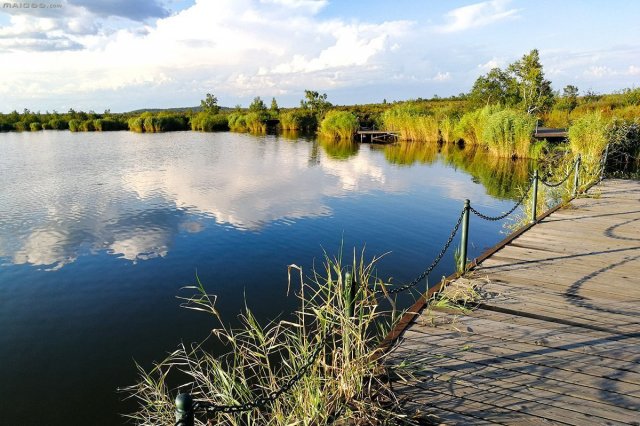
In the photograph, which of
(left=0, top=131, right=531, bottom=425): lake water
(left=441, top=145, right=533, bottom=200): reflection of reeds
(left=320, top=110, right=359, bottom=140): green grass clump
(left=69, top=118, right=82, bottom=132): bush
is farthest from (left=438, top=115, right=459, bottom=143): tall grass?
(left=69, top=118, right=82, bottom=132): bush

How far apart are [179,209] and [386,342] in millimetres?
11446

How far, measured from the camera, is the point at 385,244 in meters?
10.7

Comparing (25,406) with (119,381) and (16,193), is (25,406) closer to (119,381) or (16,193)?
(119,381)

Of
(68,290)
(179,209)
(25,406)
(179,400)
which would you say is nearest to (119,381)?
(25,406)

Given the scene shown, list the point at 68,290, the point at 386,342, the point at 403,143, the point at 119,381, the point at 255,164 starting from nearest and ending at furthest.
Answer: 1. the point at 386,342
2. the point at 119,381
3. the point at 68,290
4. the point at 255,164
5. the point at 403,143

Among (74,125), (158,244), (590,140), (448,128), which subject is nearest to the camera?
(158,244)

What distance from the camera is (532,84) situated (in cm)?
3606

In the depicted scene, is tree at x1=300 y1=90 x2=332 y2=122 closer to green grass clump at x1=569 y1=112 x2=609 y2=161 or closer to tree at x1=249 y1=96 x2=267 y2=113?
tree at x1=249 y1=96 x2=267 y2=113

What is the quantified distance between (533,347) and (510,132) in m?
25.4

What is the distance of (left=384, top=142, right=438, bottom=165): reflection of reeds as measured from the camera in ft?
89.3

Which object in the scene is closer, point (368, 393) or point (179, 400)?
point (179, 400)

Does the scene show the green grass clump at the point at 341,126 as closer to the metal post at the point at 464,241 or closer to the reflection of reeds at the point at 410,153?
the reflection of reeds at the point at 410,153

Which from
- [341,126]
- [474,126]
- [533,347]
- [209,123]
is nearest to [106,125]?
Result: [209,123]

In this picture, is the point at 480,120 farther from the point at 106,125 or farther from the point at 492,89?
the point at 106,125
